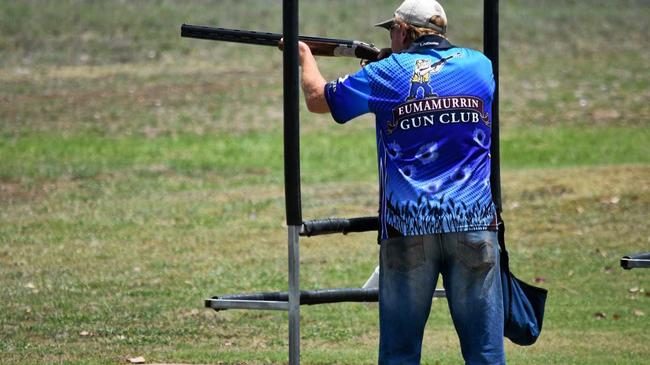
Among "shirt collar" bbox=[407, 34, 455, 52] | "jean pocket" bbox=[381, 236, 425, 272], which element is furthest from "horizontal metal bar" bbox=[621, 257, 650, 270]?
"shirt collar" bbox=[407, 34, 455, 52]

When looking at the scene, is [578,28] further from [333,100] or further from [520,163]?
[333,100]

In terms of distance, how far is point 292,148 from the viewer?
5711 mm

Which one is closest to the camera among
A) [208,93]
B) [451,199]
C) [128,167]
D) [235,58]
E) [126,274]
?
[451,199]

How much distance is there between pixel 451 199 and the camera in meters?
5.17

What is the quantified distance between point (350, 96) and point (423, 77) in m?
0.29

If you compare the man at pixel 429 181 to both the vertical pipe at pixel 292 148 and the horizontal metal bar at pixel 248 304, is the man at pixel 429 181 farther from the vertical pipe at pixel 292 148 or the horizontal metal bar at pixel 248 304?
the horizontal metal bar at pixel 248 304

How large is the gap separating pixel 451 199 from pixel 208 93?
1662cm

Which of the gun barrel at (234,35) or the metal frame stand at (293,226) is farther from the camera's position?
the gun barrel at (234,35)

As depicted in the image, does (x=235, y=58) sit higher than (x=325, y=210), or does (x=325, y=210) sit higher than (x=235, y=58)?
(x=235, y=58)

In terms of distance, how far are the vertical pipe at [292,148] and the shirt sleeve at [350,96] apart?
1.22ft

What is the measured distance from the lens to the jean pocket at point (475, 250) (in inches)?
205

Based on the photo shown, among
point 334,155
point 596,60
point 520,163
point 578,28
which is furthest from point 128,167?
point 578,28

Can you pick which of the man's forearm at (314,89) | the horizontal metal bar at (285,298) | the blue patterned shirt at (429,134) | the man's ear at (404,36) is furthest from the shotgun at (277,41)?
the horizontal metal bar at (285,298)

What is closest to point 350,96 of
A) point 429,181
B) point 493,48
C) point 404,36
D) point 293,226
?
point 404,36
